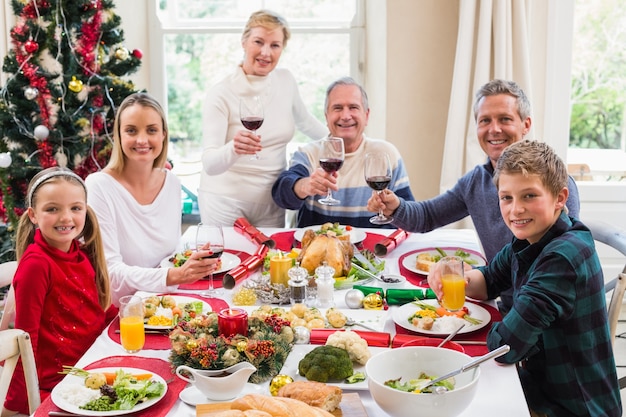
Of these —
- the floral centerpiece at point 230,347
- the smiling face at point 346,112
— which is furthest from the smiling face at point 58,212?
the smiling face at point 346,112

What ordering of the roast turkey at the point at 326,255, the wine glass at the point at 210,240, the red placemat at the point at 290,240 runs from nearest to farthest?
the wine glass at the point at 210,240, the roast turkey at the point at 326,255, the red placemat at the point at 290,240

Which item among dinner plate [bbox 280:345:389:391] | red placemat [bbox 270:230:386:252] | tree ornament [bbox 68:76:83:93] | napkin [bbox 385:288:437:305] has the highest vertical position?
tree ornament [bbox 68:76:83:93]

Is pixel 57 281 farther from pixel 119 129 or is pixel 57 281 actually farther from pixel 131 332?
pixel 119 129

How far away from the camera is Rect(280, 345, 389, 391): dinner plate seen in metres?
1.54

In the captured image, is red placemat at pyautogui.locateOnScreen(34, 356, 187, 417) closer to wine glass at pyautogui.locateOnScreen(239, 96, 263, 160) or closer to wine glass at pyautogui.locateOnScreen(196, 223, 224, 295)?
wine glass at pyautogui.locateOnScreen(196, 223, 224, 295)

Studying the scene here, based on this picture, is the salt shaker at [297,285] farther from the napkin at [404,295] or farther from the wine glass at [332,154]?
the wine glass at [332,154]

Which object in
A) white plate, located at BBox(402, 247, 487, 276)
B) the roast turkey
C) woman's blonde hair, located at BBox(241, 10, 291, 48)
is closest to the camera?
the roast turkey

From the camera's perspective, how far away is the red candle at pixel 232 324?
5.37ft

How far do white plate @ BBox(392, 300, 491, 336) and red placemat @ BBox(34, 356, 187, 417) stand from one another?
600 millimetres

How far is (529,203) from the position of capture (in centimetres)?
177

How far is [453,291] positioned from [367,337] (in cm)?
27

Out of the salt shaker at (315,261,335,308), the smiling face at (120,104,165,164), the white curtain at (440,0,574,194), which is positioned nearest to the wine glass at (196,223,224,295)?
the salt shaker at (315,261,335,308)

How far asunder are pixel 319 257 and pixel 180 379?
2.53ft

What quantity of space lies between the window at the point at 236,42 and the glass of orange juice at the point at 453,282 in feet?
8.81
